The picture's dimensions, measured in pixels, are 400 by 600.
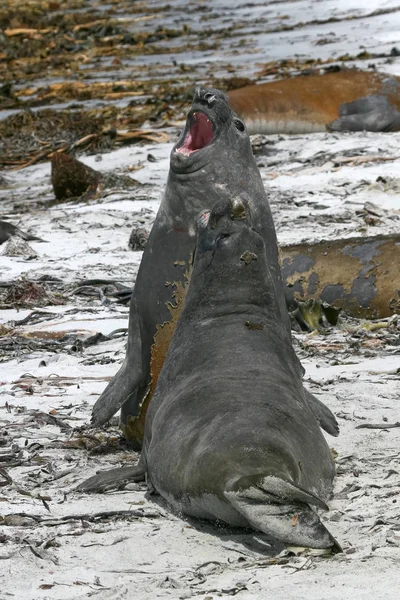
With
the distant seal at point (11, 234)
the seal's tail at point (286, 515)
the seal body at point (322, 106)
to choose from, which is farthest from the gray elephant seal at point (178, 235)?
the seal body at point (322, 106)

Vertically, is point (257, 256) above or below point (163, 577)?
above

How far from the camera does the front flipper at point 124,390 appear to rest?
4.83 meters

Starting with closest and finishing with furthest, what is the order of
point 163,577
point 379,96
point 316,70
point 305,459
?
point 163,577
point 305,459
point 379,96
point 316,70

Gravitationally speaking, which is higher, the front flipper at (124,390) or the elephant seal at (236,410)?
the elephant seal at (236,410)

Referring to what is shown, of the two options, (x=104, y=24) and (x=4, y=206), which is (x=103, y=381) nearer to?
(x=4, y=206)

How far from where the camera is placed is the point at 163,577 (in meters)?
3.33

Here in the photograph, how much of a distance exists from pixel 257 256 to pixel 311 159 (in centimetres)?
774

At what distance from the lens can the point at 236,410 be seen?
3.85 metres

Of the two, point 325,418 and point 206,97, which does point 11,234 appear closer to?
point 206,97

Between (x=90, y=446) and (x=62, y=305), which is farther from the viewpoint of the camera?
(x=62, y=305)

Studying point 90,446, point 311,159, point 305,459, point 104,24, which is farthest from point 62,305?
point 104,24

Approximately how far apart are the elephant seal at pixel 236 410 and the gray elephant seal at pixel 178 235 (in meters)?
0.32

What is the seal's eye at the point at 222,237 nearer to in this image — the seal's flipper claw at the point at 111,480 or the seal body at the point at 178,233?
the seal body at the point at 178,233

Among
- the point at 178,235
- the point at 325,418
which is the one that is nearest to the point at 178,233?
the point at 178,235
